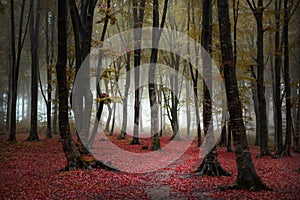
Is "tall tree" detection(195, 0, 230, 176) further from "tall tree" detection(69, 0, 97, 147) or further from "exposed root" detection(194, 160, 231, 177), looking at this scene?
"tall tree" detection(69, 0, 97, 147)

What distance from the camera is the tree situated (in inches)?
302

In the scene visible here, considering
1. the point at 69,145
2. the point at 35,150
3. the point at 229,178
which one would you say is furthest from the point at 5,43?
the point at 229,178

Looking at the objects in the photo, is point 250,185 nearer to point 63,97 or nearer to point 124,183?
point 124,183

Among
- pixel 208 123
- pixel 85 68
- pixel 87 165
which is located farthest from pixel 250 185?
pixel 85 68

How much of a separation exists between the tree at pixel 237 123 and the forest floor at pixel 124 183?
40 cm

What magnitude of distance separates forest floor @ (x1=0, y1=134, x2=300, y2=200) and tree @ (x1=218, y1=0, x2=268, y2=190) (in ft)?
1.31

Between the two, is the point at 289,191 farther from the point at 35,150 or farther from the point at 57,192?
the point at 35,150

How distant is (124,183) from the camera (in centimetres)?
912

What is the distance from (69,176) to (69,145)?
1339 millimetres

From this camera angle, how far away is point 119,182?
923 cm

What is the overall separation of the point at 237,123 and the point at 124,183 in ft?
14.4

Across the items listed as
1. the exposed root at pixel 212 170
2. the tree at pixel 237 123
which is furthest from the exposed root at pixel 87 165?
the tree at pixel 237 123

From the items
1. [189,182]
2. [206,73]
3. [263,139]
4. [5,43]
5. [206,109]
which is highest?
[5,43]

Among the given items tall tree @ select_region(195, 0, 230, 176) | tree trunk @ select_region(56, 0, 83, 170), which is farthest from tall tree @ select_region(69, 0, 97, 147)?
tall tree @ select_region(195, 0, 230, 176)
